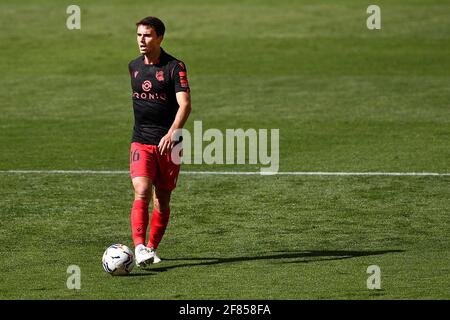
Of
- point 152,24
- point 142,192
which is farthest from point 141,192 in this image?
point 152,24

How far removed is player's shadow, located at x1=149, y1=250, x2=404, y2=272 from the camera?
40.5 ft

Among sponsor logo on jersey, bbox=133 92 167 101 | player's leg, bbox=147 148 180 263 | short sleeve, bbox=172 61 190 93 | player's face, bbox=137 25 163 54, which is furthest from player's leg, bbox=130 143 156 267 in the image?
player's face, bbox=137 25 163 54

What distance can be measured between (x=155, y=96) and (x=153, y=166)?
786mm

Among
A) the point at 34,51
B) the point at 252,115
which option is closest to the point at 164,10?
the point at 34,51

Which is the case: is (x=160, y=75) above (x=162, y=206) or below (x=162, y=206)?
above

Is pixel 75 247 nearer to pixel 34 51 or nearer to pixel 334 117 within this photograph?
pixel 334 117

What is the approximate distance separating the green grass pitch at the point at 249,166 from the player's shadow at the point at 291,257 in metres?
0.02

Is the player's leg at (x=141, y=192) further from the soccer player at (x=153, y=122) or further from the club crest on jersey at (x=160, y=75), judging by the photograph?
the club crest on jersey at (x=160, y=75)

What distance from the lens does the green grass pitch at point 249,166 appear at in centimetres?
1187

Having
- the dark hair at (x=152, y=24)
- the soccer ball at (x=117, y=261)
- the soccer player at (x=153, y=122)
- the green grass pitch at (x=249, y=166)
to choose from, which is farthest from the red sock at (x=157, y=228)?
the dark hair at (x=152, y=24)

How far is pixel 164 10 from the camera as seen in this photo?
3525cm

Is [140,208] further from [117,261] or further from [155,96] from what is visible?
[155,96]

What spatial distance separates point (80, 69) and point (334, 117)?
27.3 feet

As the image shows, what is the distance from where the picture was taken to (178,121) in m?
12.0
